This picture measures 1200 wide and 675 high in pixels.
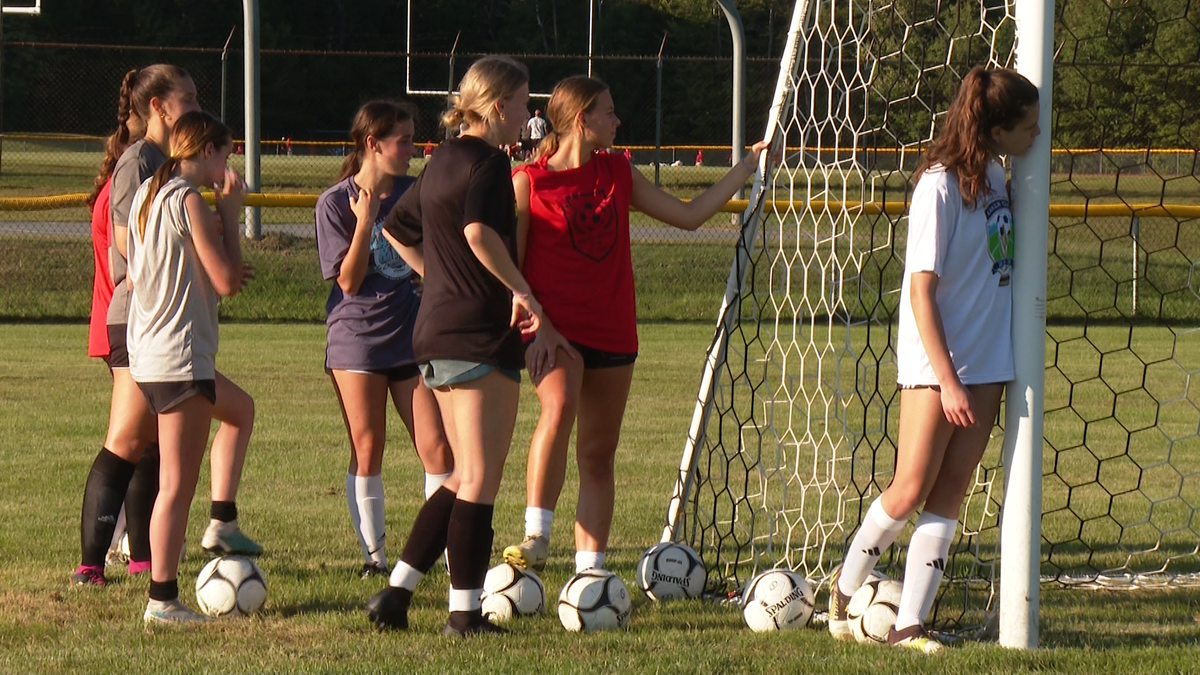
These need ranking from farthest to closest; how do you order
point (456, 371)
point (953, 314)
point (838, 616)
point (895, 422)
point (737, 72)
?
point (737, 72), point (895, 422), point (838, 616), point (456, 371), point (953, 314)

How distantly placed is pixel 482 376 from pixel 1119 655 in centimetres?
205

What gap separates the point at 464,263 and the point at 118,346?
152 cm

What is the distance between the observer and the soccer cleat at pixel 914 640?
429 cm

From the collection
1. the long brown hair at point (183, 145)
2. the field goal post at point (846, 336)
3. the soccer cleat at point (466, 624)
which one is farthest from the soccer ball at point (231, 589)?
the field goal post at point (846, 336)

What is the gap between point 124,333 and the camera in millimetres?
5168

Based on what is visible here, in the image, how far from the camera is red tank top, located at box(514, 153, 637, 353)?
16.3 ft

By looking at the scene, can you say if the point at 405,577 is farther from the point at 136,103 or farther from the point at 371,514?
the point at 136,103

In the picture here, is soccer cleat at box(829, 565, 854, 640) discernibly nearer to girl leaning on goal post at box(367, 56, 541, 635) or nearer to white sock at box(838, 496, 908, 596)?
white sock at box(838, 496, 908, 596)

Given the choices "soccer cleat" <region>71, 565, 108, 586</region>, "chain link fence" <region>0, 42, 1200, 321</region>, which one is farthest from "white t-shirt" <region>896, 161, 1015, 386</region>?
"soccer cleat" <region>71, 565, 108, 586</region>

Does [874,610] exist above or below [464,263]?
below

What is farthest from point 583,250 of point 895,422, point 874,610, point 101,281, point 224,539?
point 895,422

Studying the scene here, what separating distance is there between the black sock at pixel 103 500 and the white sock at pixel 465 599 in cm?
149

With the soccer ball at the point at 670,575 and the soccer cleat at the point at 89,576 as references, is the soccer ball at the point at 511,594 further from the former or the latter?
the soccer cleat at the point at 89,576

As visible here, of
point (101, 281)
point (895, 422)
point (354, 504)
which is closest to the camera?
point (101, 281)
